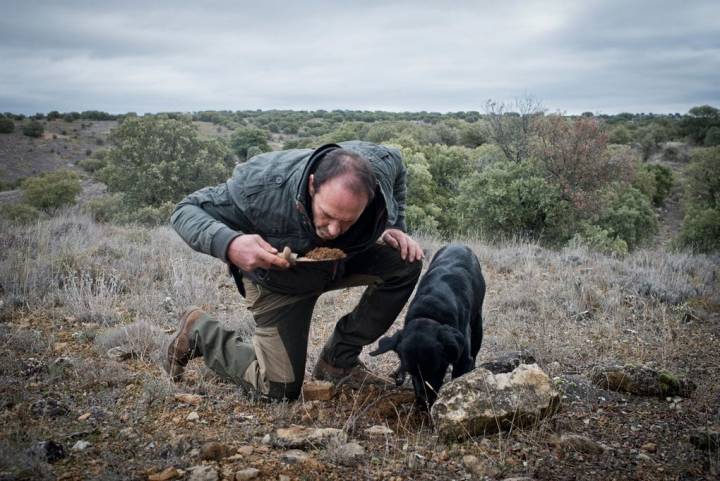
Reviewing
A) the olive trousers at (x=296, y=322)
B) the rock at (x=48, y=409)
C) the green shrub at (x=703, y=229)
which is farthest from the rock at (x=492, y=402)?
the green shrub at (x=703, y=229)

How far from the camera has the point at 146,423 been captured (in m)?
3.14

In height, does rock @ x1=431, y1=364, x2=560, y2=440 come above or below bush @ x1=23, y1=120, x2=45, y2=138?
below

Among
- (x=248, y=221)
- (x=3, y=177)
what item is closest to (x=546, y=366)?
(x=248, y=221)

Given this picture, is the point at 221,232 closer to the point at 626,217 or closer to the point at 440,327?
the point at 440,327

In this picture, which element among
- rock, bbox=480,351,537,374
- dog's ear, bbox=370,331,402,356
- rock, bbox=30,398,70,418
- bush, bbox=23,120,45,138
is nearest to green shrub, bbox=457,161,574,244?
rock, bbox=480,351,537,374

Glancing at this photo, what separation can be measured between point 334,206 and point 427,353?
4.68 ft

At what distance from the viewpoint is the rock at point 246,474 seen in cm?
244

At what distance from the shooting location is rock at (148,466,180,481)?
2.43 meters

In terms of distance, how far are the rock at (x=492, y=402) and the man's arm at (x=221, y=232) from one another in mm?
1365

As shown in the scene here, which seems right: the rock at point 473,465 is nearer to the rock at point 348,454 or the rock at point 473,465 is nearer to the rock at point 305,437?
the rock at point 348,454

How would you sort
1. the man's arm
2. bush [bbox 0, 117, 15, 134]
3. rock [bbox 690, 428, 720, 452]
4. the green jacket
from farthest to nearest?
bush [bbox 0, 117, 15, 134]
the green jacket
the man's arm
rock [bbox 690, 428, 720, 452]

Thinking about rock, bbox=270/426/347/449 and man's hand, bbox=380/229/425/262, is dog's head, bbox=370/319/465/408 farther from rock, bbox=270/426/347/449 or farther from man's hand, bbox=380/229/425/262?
rock, bbox=270/426/347/449

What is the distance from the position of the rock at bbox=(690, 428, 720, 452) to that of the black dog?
1.55 m

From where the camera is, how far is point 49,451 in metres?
2.61
